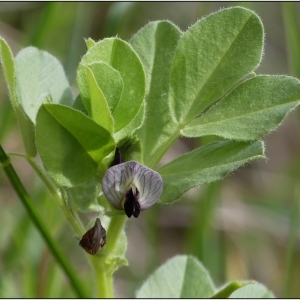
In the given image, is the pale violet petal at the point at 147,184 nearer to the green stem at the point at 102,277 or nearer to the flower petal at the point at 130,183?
the flower petal at the point at 130,183

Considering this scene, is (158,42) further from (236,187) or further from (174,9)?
(174,9)

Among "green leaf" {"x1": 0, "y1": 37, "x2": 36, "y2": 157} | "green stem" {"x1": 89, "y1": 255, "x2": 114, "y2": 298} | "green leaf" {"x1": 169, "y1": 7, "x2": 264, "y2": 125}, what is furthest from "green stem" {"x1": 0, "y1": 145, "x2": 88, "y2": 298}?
"green leaf" {"x1": 169, "y1": 7, "x2": 264, "y2": 125}

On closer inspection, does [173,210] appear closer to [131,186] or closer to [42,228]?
[42,228]

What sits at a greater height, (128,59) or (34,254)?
(128,59)

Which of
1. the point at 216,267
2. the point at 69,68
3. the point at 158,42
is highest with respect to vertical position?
the point at 158,42

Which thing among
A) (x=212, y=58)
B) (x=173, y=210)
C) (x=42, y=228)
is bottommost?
(x=173, y=210)

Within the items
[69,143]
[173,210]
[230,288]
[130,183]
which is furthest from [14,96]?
[173,210]

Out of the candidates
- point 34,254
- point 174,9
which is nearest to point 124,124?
point 34,254

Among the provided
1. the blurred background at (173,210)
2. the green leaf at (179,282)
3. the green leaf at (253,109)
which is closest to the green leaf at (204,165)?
the green leaf at (253,109)
